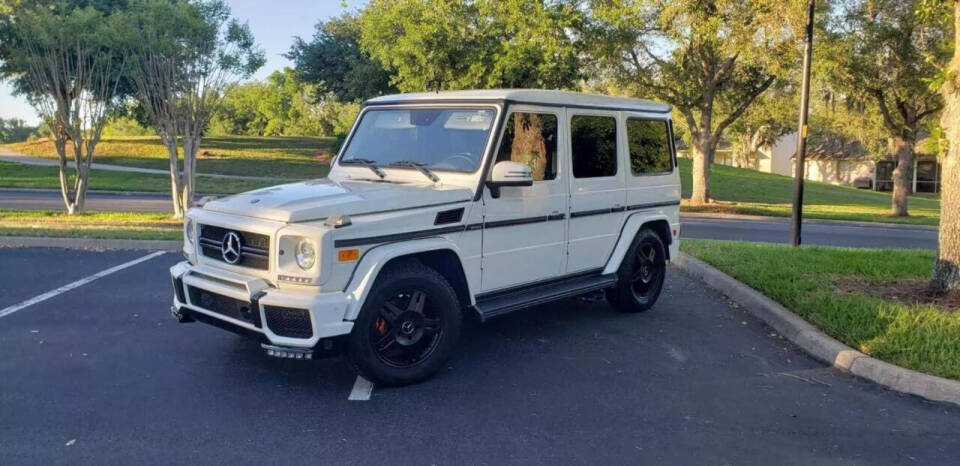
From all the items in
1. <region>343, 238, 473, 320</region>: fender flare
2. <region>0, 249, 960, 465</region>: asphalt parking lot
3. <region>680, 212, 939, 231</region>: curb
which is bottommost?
<region>0, 249, 960, 465</region>: asphalt parking lot

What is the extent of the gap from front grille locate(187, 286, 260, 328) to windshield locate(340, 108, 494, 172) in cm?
167

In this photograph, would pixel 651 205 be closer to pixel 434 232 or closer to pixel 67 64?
pixel 434 232

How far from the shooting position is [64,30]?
1484cm

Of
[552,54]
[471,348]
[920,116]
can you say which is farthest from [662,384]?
[920,116]

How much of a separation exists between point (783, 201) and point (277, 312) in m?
29.9

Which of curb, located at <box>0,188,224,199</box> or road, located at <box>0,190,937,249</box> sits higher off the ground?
curb, located at <box>0,188,224,199</box>

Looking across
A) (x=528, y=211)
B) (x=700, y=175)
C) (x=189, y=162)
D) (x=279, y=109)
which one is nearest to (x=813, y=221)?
(x=700, y=175)

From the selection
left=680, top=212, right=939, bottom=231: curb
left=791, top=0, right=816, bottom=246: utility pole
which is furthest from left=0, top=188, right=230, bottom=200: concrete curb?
left=791, top=0, right=816, bottom=246: utility pole

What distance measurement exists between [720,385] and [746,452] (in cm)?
114

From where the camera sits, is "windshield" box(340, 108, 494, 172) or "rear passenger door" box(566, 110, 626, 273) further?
"rear passenger door" box(566, 110, 626, 273)

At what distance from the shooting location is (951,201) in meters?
7.10

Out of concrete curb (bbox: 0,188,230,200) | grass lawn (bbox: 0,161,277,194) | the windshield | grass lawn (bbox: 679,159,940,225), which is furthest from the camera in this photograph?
grass lawn (bbox: 0,161,277,194)

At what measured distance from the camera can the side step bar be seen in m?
5.46

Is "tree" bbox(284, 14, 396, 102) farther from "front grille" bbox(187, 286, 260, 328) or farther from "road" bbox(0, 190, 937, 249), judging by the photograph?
"front grille" bbox(187, 286, 260, 328)
